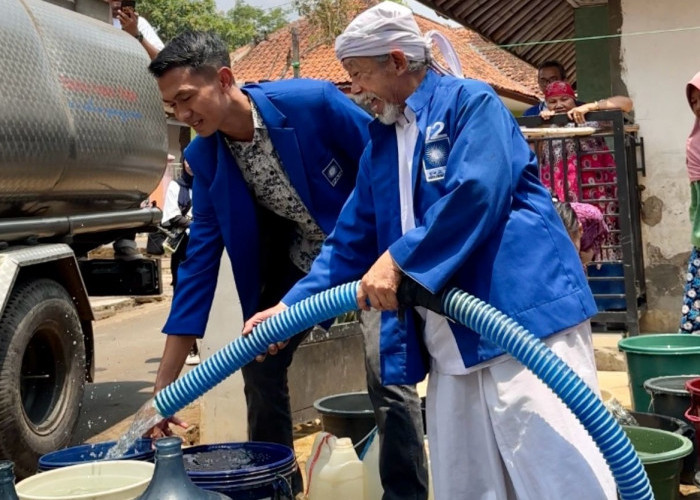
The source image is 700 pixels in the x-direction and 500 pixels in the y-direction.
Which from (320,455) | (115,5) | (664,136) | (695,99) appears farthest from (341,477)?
(664,136)

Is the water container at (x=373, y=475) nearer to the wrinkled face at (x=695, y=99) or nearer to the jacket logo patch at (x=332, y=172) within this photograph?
the jacket logo patch at (x=332, y=172)

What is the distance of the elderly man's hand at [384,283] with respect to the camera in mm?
2654

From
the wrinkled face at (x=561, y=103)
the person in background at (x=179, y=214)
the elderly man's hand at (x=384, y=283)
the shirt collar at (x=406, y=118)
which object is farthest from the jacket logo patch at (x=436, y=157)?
the person in background at (x=179, y=214)

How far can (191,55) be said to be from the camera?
→ 3438 mm

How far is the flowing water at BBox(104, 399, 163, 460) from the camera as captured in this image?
10.2 ft

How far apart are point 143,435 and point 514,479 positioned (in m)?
1.15

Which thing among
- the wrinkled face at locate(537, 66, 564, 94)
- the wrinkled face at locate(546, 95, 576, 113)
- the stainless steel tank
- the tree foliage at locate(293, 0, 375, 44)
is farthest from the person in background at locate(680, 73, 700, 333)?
the tree foliage at locate(293, 0, 375, 44)

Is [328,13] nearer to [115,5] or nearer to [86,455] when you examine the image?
[115,5]

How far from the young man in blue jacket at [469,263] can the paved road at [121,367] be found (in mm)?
3865

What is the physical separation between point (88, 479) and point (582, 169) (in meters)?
5.14

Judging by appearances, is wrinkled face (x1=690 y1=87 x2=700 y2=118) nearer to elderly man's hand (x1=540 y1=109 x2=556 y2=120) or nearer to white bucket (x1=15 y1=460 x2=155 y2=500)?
elderly man's hand (x1=540 y1=109 x2=556 y2=120)

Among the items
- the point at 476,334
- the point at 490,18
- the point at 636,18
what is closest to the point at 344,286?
the point at 476,334

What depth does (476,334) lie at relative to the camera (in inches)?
108

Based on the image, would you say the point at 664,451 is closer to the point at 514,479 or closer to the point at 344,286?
the point at 514,479
